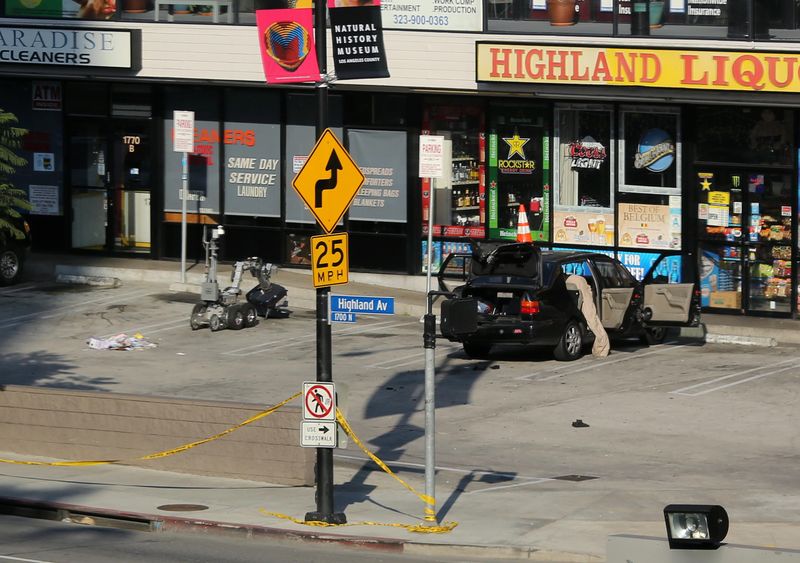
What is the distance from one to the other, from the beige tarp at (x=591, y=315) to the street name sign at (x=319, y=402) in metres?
9.46

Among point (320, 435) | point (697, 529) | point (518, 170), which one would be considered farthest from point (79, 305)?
point (697, 529)

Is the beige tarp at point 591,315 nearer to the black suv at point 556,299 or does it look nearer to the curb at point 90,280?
the black suv at point 556,299

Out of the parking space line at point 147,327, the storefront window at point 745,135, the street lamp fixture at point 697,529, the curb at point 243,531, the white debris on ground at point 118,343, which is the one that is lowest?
the curb at point 243,531

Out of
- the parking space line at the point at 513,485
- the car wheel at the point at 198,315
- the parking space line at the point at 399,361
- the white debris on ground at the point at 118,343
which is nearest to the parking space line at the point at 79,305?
the white debris on ground at the point at 118,343

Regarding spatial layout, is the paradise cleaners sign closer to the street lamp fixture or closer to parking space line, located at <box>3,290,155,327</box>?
parking space line, located at <box>3,290,155,327</box>

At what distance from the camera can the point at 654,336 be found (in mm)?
25109

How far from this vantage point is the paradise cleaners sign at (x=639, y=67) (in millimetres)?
25062

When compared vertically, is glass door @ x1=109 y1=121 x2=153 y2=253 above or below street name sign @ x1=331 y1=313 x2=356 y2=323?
above

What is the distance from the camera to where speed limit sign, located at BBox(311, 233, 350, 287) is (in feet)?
46.0

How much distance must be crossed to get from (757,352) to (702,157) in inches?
181

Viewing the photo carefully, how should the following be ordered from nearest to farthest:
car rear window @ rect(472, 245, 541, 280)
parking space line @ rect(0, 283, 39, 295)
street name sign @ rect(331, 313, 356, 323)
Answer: street name sign @ rect(331, 313, 356, 323), car rear window @ rect(472, 245, 541, 280), parking space line @ rect(0, 283, 39, 295)

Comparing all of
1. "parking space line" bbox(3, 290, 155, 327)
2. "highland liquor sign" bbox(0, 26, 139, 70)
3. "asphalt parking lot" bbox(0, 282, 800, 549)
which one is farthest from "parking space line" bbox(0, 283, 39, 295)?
"highland liquor sign" bbox(0, 26, 139, 70)

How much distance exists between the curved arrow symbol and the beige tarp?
9463 mm

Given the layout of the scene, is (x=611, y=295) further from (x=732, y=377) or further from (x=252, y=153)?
(x=252, y=153)
